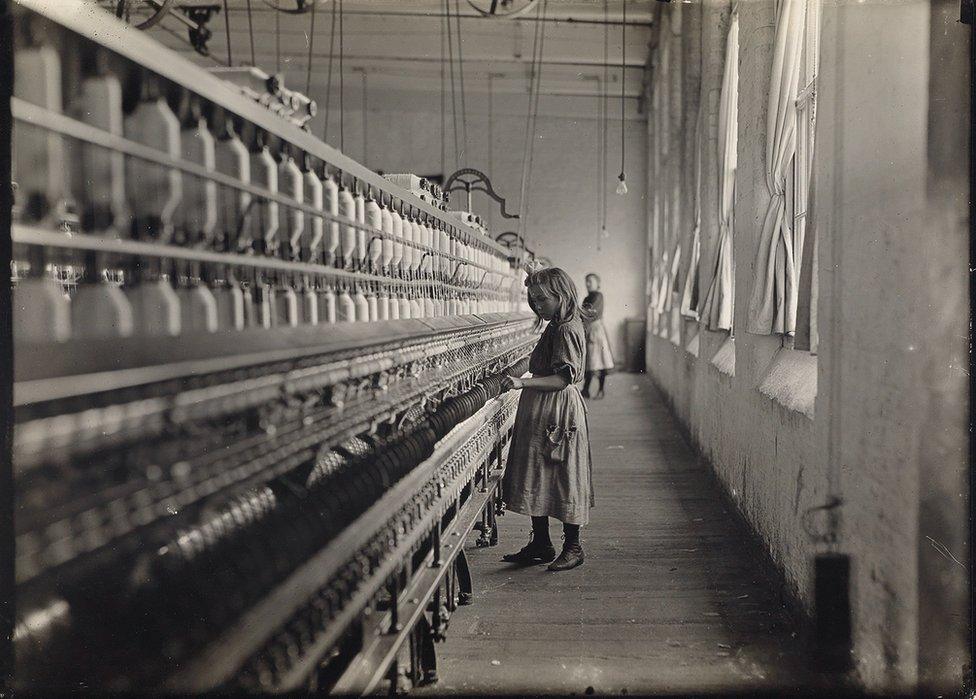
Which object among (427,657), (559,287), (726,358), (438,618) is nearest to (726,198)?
(726,358)

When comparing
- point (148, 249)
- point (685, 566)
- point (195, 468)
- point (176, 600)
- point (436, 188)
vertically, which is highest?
point (436, 188)

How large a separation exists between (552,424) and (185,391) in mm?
2428

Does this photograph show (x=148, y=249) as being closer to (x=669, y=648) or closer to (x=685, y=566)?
(x=669, y=648)

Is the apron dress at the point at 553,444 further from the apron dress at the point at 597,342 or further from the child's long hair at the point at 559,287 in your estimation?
the apron dress at the point at 597,342

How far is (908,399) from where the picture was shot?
2020 millimetres

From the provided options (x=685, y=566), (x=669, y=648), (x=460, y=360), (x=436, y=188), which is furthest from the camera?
(x=436, y=188)

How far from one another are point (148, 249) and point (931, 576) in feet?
6.75

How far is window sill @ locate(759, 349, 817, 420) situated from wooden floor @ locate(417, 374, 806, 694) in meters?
0.88

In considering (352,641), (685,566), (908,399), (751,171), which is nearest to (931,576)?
(908,399)

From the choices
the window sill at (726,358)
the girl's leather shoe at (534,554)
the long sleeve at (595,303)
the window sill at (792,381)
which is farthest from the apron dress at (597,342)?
the girl's leather shoe at (534,554)

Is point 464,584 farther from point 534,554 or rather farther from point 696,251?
point 696,251

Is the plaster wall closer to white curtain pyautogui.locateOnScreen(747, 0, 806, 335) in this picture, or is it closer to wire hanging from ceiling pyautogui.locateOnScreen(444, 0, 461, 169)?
white curtain pyautogui.locateOnScreen(747, 0, 806, 335)

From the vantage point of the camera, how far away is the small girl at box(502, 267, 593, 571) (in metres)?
3.48

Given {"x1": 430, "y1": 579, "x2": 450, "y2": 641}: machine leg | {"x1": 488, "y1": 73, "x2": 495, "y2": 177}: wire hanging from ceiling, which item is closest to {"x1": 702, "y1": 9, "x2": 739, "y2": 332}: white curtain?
{"x1": 430, "y1": 579, "x2": 450, "y2": 641}: machine leg
